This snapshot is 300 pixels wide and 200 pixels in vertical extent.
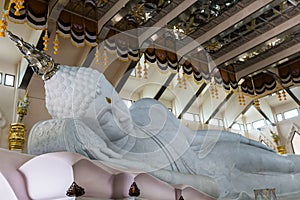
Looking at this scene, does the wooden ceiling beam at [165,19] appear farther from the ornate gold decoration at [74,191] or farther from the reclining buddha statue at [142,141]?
the ornate gold decoration at [74,191]

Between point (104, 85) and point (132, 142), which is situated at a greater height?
point (104, 85)

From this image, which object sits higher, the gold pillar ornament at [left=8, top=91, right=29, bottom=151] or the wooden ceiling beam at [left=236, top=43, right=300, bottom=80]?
the wooden ceiling beam at [left=236, top=43, right=300, bottom=80]

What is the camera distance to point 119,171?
0.57 m

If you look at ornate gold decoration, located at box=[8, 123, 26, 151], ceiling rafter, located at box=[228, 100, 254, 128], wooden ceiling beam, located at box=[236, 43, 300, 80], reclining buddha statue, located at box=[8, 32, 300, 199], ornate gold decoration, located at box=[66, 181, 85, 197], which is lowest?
ornate gold decoration, located at box=[66, 181, 85, 197]

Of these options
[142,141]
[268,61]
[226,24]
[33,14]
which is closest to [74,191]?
[142,141]

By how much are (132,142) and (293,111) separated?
880 cm

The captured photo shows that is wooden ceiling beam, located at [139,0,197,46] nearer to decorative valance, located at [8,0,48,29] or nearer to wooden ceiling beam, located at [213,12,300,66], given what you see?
decorative valance, located at [8,0,48,29]

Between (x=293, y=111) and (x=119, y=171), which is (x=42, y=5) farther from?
(x=293, y=111)

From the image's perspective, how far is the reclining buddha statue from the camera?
78cm

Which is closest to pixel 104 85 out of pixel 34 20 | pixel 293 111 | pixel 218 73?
pixel 34 20

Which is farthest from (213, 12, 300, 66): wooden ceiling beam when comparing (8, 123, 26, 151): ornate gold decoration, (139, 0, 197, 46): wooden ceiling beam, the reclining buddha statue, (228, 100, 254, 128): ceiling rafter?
the reclining buddha statue

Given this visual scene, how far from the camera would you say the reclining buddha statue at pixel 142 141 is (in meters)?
0.78

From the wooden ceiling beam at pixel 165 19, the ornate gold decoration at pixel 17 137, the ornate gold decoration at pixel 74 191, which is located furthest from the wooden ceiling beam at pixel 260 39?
the ornate gold decoration at pixel 74 191

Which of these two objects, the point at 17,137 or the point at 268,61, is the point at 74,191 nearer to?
the point at 17,137
